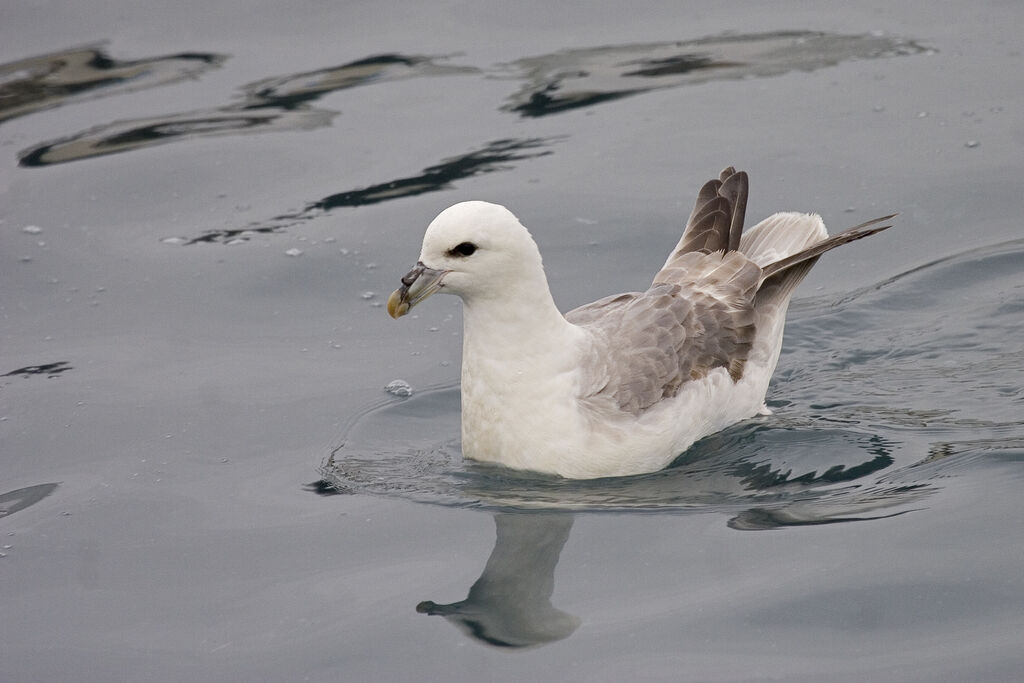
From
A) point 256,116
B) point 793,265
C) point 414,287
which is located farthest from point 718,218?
point 256,116

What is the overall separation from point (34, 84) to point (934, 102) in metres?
6.83

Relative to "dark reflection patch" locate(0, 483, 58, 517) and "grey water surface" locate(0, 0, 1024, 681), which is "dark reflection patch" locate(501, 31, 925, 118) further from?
"dark reflection patch" locate(0, 483, 58, 517)

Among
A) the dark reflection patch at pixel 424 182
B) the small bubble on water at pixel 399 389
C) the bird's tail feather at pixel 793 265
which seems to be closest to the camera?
the bird's tail feather at pixel 793 265

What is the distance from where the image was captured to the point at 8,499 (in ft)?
20.0

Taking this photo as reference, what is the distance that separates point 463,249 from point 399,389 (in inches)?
59.8

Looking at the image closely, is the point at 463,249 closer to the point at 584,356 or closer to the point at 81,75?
the point at 584,356

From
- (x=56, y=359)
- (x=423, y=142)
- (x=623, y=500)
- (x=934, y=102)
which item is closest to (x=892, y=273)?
(x=934, y=102)

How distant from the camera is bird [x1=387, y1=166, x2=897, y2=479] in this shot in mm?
5672

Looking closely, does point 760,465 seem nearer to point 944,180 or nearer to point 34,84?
point 944,180

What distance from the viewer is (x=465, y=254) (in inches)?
223

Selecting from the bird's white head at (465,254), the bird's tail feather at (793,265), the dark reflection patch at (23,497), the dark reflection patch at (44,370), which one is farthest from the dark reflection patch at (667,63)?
the dark reflection patch at (23,497)

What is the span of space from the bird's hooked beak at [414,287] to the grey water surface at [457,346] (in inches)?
35.1

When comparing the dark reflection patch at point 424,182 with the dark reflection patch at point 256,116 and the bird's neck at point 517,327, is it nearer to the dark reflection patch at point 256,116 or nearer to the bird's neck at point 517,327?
the dark reflection patch at point 256,116

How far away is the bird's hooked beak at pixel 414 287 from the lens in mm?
5621
